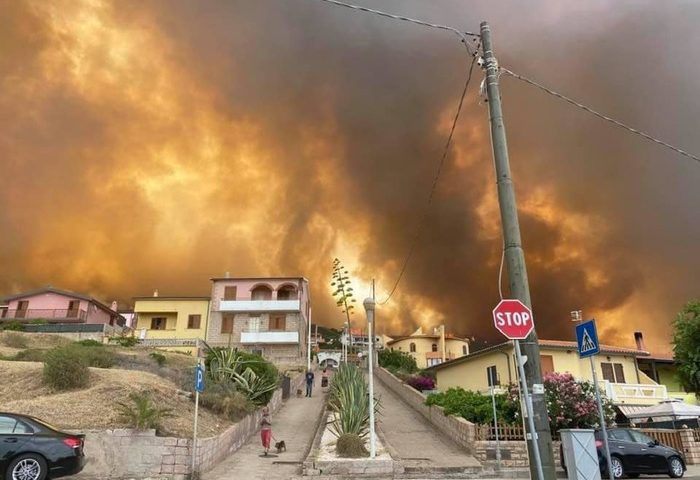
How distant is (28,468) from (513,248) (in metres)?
9.69

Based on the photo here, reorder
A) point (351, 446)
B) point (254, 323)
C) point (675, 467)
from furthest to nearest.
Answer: point (254, 323), point (675, 467), point (351, 446)

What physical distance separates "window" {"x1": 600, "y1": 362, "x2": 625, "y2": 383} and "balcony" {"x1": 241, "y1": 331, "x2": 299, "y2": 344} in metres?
31.6

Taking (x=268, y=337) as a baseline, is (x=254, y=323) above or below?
above

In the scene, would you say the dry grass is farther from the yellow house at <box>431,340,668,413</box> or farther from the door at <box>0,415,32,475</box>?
the yellow house at <box>431,340,668,413</box>

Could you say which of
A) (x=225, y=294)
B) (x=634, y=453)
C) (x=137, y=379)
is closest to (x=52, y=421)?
(x=137, y=379)

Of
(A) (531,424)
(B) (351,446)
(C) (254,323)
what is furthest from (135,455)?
(C) (254,323)

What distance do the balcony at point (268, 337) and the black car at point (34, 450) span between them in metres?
43.0

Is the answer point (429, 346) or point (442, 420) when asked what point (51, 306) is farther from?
point (429, 346)

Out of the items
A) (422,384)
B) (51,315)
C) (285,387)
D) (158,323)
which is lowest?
(285,387)

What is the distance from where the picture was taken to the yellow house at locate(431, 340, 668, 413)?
27.7m

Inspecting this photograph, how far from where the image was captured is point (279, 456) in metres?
15.5

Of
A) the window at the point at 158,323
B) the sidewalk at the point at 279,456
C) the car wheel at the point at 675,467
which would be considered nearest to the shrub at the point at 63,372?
the sidewalk at the point at 279,456

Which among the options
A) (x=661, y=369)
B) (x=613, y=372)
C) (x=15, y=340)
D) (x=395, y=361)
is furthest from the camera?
(x=395, y=361)

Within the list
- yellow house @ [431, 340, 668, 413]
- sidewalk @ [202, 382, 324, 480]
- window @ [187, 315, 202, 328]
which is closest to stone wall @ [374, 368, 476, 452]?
yellow house @ [431, 340, 668, 413]
